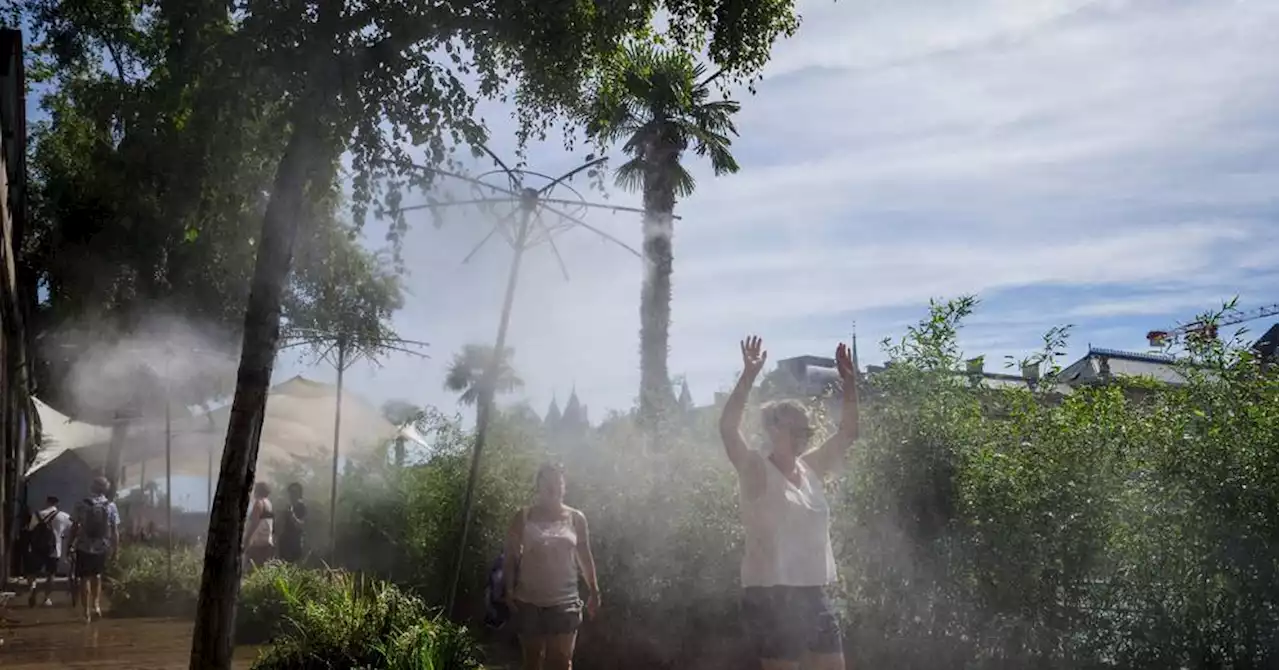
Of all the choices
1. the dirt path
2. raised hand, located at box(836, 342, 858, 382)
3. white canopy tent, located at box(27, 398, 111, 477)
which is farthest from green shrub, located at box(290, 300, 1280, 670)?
white canopy tent, located at box(27, 398, 111, 477)

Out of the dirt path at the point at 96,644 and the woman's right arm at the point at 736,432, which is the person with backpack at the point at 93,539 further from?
the woman's right arm at the point at 736,432

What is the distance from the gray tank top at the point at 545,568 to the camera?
6.08 meters

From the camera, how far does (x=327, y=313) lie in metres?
18.1

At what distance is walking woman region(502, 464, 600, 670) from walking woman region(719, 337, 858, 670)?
1783 mm

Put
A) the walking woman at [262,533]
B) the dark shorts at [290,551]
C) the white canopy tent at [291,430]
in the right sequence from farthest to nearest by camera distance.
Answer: the white canopy tent at [291,430]
the dark shorts at [290,551]
the walking woman at [262,533]

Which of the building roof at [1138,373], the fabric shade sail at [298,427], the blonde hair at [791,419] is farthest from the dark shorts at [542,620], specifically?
the fabric shade sail at [298,427]

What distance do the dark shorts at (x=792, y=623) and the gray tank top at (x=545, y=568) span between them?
6.15 ft

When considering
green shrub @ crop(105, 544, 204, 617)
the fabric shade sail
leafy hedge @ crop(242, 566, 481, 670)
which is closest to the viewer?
leafy hedge @ crop(242, 566, 481, 670)

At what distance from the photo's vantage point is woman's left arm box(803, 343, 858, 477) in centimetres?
483

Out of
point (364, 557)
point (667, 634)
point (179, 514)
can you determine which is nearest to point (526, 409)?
point (364, 557)

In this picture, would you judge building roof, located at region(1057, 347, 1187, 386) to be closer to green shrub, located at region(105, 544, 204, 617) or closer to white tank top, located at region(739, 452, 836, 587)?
white tank top, located at region(739, 452, 836, 587)

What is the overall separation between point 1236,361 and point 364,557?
10.4 meters

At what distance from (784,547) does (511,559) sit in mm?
2193

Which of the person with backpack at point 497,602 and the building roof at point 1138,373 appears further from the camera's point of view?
the person with backpack at point 497,602
